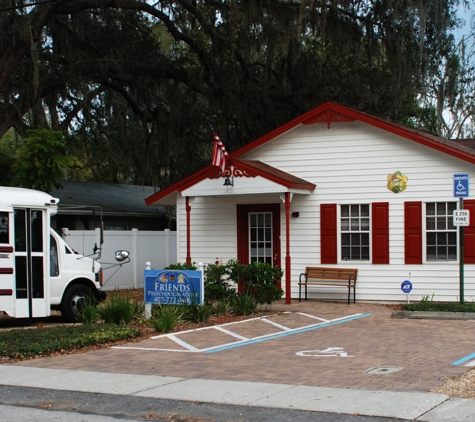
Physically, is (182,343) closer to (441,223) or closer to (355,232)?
(355,232)

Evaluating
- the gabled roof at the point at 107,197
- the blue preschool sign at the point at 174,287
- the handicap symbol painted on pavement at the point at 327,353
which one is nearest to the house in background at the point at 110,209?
the gabled roof at the point at 107,197

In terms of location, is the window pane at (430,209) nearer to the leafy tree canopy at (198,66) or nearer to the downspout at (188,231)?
the leafy tree canopy at (198,66)

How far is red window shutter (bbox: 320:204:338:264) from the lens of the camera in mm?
18516

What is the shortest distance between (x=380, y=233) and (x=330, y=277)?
1.65 meters

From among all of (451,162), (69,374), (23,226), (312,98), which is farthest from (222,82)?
(69,374)

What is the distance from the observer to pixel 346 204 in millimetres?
18547

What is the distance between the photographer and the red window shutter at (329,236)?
18516 mm

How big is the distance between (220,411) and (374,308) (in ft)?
32.8

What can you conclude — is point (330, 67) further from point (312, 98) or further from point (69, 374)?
point (69, 374)

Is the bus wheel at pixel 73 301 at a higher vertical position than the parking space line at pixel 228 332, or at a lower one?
higher

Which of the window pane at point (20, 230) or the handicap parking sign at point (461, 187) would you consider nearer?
the window pane at point (20, 230)

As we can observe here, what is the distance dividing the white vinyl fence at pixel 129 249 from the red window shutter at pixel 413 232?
355 inches

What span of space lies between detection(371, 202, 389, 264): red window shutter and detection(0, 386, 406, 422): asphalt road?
10726 millimetres

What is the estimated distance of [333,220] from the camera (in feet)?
60.8
